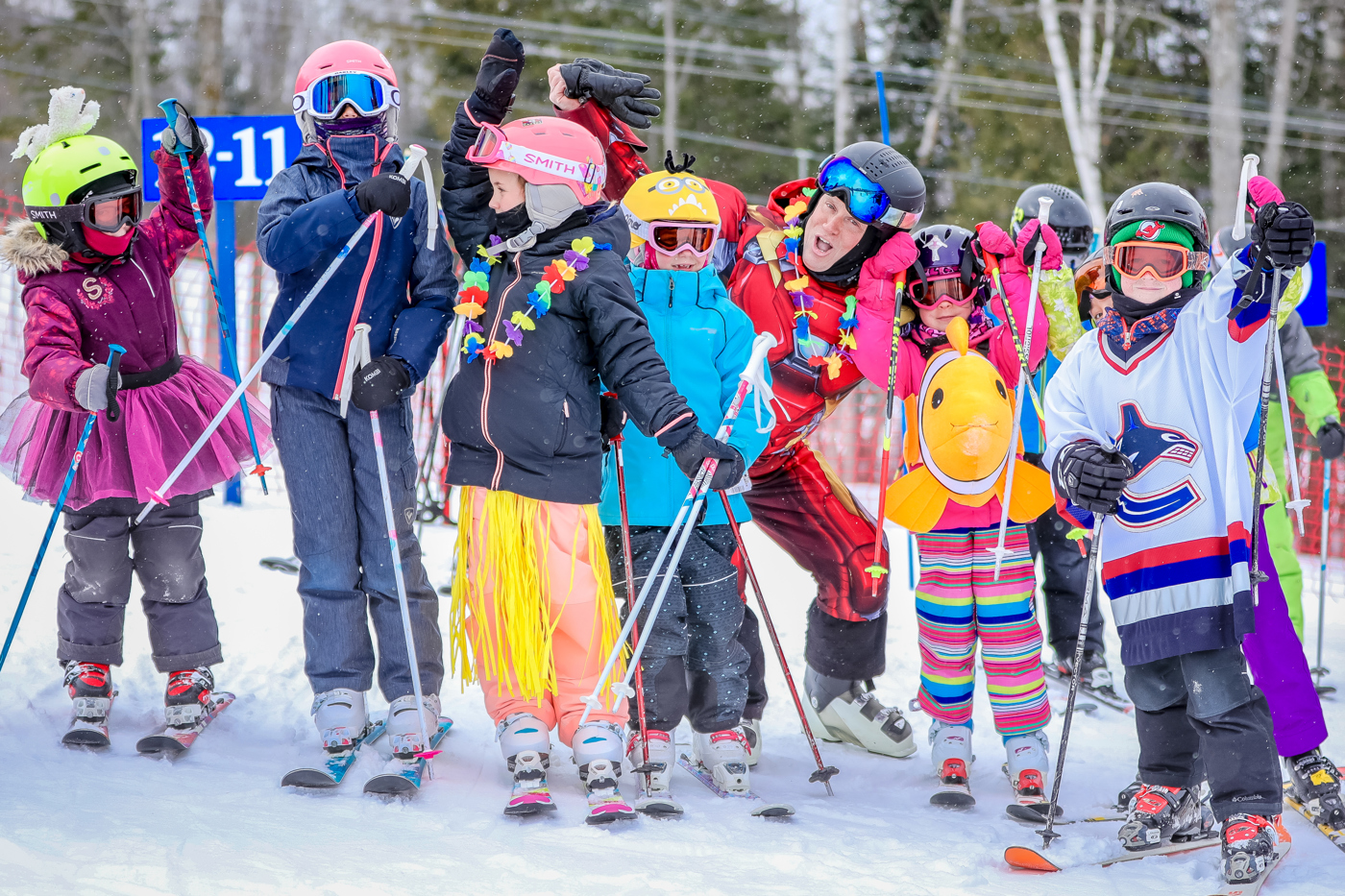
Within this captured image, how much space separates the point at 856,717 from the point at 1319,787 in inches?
56.0

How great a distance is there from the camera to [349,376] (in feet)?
10.9

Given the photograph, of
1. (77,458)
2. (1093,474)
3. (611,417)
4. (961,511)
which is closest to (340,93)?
(611,417)

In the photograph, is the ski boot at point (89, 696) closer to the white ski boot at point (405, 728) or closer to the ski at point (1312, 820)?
the white ski boot at point (405, 728)

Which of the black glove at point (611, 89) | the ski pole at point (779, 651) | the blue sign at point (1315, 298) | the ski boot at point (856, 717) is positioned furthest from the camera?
the blue sign at point (1315, 298)

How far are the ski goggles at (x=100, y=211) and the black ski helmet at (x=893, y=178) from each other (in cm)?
207

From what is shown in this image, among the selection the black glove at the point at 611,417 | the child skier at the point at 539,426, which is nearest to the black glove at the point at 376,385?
the child skier at the point at 539,426

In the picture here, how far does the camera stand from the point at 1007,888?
2.91 metres

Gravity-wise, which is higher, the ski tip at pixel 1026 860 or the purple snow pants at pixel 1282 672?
the purple snow pants at pixel 1282 672

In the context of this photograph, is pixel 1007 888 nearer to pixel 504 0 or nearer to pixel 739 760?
pixel 739 760

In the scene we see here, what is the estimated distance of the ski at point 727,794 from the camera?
11.0 feet

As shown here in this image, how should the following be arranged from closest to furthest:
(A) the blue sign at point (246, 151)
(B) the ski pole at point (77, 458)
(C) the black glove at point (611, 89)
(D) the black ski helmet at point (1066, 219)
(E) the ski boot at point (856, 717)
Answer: (B) the ski pole at point (77, 458), (C) the black glove at point (611, 89), (E) the ski boot at point (856, 717), (D) the black ski helmet at point (1066, 219), (A) the blue sign at point (246, 151)

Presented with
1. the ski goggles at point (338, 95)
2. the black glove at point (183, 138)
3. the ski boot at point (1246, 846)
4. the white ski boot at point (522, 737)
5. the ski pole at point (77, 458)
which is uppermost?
the ski goggles at point (338, 95)

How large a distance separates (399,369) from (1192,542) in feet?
6.89

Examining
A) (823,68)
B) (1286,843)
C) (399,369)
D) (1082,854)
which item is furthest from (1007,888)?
(823,68)
